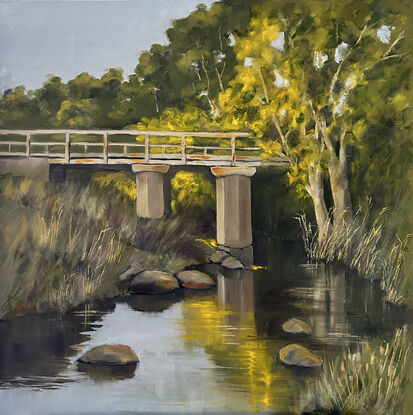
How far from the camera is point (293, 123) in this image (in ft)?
38.3

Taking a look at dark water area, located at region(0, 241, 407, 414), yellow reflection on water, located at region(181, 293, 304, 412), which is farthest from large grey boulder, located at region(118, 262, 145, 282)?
yellow reflection on water, located at region(181, 293, 304, 412)

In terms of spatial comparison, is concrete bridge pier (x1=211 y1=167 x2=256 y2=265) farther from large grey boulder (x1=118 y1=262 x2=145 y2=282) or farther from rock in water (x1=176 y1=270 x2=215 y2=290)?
large grey boulder (x1=118 y1=262 x2=145 y2=282)

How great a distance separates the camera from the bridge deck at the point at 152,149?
11.0m

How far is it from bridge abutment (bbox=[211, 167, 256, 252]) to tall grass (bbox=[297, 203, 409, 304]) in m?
1.06

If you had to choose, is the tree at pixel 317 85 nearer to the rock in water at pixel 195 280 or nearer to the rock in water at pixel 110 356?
the rock in water at pixel 195 280

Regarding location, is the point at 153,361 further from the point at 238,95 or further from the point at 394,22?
the point at 238,95

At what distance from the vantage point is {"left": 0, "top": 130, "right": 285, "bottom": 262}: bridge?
38.2ft

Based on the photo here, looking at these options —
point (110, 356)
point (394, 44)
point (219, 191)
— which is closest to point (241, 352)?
point (110, 356)

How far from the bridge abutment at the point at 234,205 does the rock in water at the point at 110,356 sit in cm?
565

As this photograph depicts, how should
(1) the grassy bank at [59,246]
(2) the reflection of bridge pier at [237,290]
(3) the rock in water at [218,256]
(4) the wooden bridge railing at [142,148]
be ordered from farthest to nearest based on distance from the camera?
(3) the rock in water at [218,256] < (4) the wooden bridge railing at [142,148] < (2) the reflection of bridge pier at [237,290] < (1) the grassy bank at [59,246]

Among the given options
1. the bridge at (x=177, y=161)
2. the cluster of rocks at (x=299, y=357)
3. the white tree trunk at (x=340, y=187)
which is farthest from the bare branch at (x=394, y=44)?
the cluster of rocks at (x=299, y=357)

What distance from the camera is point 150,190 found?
12.4 metres

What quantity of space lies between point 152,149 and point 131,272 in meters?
3.95

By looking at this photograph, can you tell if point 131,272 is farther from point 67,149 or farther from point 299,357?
point 299,357
